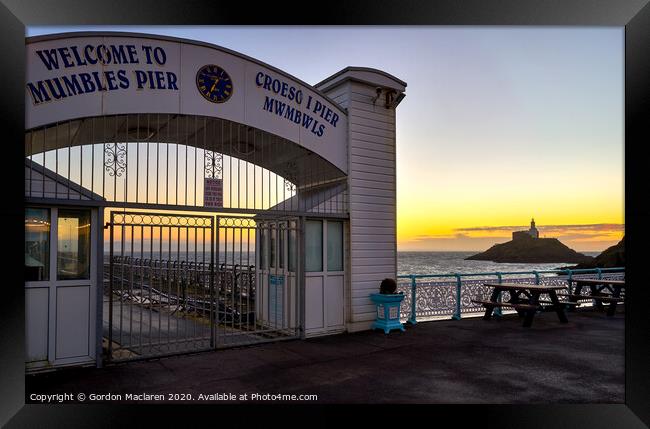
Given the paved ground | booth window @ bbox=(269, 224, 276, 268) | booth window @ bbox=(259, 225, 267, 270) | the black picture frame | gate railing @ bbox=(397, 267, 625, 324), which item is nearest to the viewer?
the black picture frame

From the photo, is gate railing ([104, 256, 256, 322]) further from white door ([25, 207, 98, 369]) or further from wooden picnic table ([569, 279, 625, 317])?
wooden picnic table ([569, 279, 625, 317])

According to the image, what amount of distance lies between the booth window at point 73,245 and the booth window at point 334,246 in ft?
13.9

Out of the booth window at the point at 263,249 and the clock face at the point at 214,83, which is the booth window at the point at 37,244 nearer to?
the clock face at the point at 214,83

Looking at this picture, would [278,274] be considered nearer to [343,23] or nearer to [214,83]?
[214,83]

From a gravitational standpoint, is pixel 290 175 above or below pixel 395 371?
above

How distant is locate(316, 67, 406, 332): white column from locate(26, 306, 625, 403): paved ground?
1100 millimetres

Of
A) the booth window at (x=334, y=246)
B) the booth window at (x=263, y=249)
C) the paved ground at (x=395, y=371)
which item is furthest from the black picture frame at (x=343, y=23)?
the booth window at (x=263, y=249)

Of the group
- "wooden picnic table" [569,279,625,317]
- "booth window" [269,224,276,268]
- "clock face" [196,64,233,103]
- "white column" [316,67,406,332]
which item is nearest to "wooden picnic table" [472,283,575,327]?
"wooden picnic table" [569,279,625,317]

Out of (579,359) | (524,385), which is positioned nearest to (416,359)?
(524,385)

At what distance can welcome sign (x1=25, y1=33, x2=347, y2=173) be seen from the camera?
20.5ft

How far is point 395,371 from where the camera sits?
640 cm

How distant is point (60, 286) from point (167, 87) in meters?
3.18

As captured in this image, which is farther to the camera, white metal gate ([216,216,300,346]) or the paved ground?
white metal gate ([216,216,300,346])

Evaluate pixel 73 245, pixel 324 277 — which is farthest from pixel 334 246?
pixel 73 245
